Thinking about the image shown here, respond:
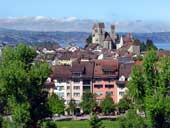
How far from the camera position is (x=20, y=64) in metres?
27.3

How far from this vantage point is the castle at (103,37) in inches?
3917

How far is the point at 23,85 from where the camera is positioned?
27.2 meters

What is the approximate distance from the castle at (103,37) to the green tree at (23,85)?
71405mm

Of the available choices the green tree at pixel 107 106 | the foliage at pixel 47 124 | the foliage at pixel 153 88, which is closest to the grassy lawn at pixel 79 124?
the green tree at pixel 107 106

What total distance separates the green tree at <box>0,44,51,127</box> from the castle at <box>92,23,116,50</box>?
71405mm

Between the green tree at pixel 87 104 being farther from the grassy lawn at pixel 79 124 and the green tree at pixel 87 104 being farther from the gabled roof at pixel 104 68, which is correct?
the gabled roof at pixel 104 68

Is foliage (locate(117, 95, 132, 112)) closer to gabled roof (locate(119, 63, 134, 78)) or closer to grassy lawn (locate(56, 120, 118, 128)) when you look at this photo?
gabled roof (locate(119, 63, 134, 78))

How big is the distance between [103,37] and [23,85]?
243 feet

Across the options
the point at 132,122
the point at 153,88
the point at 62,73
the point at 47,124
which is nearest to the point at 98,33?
the point at 62,73

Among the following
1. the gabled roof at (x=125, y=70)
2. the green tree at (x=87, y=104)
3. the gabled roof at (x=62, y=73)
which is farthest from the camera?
the gabled roof at (x=62, y=73)

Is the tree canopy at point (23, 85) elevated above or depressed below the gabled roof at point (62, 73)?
above

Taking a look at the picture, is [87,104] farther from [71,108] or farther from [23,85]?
[23,85]

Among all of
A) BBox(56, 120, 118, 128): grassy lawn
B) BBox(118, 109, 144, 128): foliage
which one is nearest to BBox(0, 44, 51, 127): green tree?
BBox(118, 109, 144, 128): foliage

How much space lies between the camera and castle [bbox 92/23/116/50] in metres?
99.5
